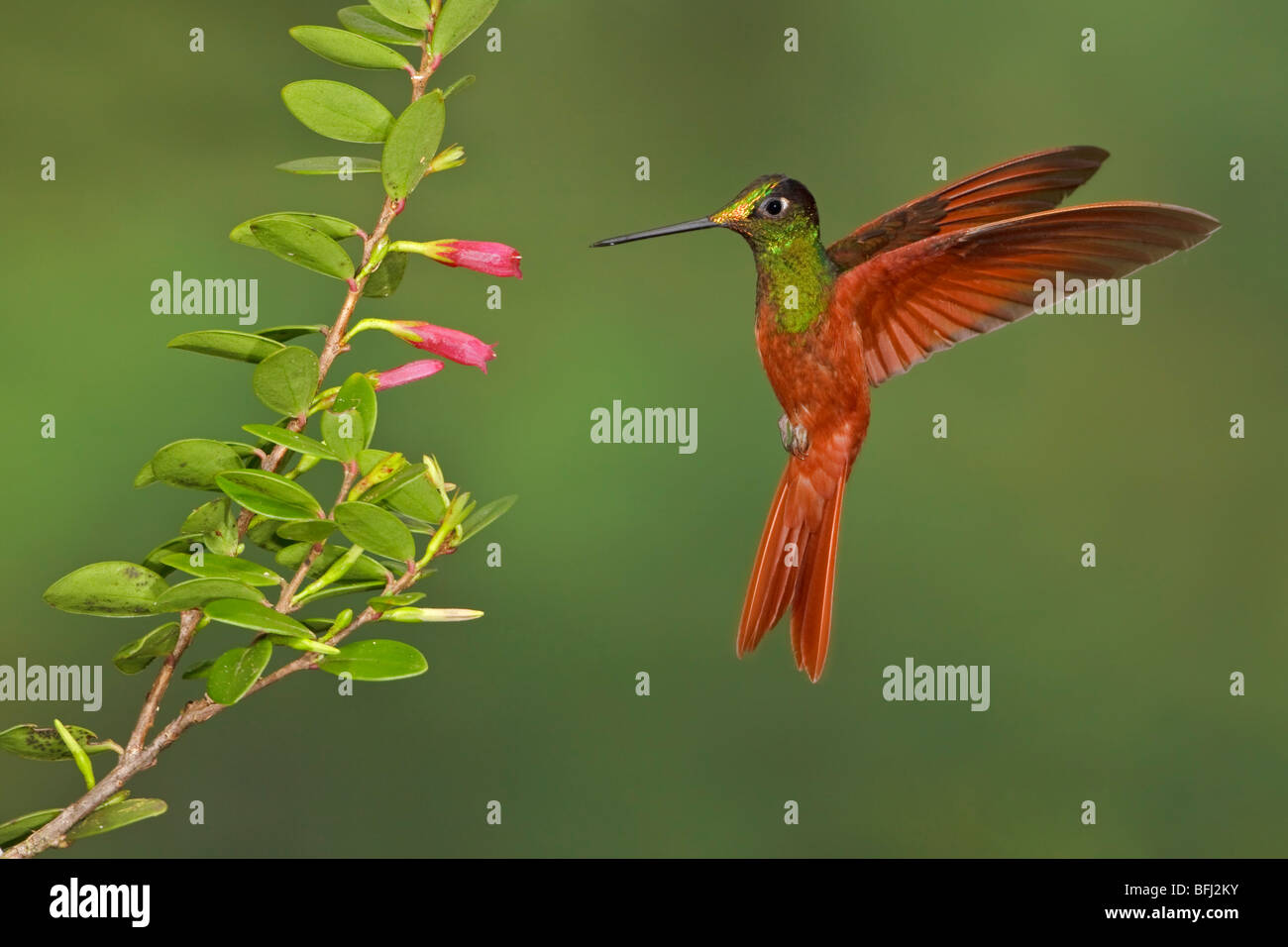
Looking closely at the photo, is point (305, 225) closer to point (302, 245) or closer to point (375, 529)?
point (302, 245)

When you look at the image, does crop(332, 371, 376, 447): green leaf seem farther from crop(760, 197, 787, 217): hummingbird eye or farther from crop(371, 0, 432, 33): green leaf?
crop(760, 197, 787, 217): hummingbird eye

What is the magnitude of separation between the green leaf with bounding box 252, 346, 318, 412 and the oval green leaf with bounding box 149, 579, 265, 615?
0.05m

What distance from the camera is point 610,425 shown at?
1.86 metres

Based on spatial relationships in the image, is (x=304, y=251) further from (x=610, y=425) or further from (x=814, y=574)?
(x=610, y=425)

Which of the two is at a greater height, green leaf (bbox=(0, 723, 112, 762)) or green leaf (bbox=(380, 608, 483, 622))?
green leaf (bbox=(380, 608, 483, 622))

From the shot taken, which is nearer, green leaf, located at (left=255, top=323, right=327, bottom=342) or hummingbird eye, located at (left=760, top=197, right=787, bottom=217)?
green leaf, located at (left=255, top=323, right=327, bottom=342)

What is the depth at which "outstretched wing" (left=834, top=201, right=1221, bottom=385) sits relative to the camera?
2.22ft

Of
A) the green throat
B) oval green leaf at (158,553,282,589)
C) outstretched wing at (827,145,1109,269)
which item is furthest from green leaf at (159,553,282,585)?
outstretched wing at (827,145,1109,269)

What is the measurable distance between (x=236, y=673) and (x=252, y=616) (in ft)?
0.12

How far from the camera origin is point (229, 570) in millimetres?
502

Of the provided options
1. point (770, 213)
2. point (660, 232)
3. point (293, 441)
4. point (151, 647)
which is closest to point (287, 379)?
point (293, 441)

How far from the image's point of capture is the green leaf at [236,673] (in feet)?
1.60

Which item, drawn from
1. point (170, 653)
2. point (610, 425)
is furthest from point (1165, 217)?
point (610, 425)

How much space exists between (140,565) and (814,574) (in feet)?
1.55
